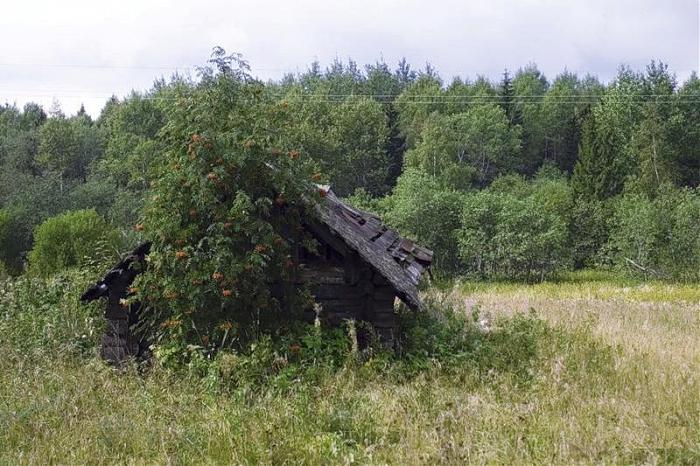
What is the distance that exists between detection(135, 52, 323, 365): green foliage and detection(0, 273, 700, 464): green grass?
95 cm

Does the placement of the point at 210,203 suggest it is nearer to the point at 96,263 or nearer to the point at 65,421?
the point at 65,421

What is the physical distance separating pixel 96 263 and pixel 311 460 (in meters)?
10.9

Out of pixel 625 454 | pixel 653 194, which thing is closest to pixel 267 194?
pixel 625 454

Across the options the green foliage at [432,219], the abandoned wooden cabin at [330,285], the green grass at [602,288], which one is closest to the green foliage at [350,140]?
the green foliage at [432,219]

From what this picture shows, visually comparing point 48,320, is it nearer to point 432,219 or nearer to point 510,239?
point 510,239

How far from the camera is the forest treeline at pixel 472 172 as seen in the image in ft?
120

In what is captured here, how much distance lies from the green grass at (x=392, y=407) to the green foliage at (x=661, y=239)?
90.7 feet

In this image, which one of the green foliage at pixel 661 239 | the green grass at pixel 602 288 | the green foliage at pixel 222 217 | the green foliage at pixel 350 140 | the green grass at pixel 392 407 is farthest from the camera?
the green foliage at pixel 350 140

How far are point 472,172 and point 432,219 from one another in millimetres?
20303

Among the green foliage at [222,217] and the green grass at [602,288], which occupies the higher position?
the green foliage at [222,217]

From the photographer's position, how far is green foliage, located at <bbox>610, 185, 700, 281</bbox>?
114 feet

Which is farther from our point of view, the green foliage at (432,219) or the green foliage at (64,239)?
the green foliage at (432,219)

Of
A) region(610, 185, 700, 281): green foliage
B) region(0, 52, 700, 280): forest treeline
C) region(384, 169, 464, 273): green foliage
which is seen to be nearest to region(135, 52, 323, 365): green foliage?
region(0, 52, 700, 280): forest treeline

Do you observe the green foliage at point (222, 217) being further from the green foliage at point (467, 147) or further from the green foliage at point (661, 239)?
the green foliage at point (467, 147)
